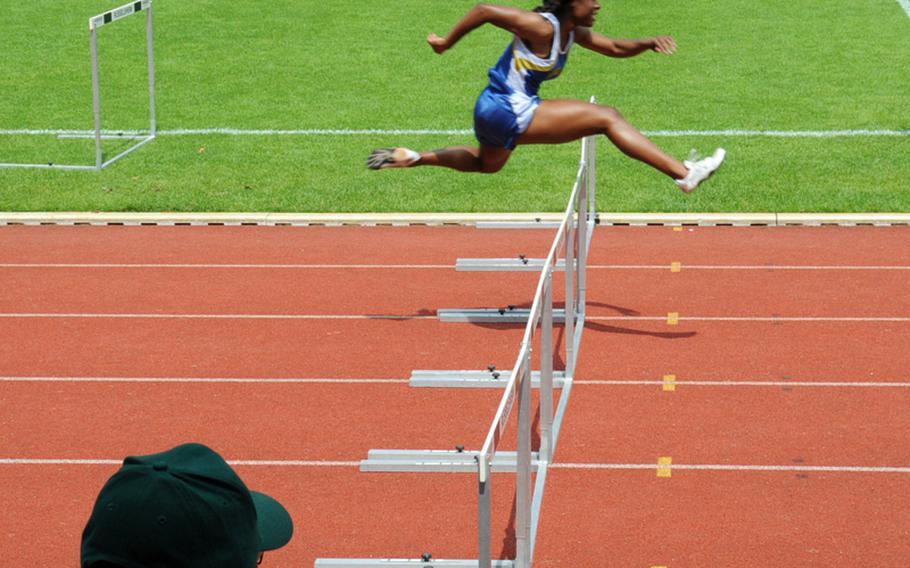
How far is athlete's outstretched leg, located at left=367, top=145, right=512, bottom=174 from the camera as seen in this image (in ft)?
28.8

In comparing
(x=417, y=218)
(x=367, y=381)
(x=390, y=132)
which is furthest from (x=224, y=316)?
(x=390, y=132)

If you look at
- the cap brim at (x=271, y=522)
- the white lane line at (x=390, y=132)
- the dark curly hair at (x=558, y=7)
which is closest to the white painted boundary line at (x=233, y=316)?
the dark curly hair at (x=558, y=7)

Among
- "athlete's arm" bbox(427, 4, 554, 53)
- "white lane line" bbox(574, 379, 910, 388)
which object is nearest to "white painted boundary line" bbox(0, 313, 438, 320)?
"white lane line" bbox(574, 379, 910, 388)

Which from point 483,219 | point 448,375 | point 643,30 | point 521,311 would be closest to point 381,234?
point 483,219

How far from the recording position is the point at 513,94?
28.1 feet

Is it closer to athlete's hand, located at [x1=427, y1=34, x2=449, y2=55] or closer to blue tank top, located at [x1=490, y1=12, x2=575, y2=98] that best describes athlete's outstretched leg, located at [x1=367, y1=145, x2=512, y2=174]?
blue tank top, located at [x1=490, y1=12, x2=575, y2=98]

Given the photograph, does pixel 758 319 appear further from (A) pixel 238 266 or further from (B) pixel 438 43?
(A) pixel 238 266

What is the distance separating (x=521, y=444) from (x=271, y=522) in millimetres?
2879

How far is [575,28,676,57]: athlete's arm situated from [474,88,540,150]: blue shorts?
0.55 m

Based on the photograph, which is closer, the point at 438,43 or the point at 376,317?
the point at 438,43

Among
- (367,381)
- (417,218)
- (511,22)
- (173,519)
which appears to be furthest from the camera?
(417,218)

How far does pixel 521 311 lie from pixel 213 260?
9.52 ft

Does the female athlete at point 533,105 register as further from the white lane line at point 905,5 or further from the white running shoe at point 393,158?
the white lane line at point 905,5

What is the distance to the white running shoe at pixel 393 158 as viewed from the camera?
28.7 ft
